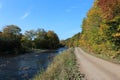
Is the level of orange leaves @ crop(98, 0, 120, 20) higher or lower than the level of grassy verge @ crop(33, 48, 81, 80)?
higher

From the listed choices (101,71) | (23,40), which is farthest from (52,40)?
(101,71)

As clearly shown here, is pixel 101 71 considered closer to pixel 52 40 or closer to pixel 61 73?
pixel 61 73

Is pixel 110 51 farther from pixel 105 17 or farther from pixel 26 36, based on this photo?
pixel 26 36

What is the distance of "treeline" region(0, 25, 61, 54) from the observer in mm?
99681

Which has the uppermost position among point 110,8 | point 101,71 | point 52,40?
point 52,40

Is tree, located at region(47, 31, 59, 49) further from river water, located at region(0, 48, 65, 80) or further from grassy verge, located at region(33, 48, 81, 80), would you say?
grassy verge, located at region(33, 48, 81, 80)

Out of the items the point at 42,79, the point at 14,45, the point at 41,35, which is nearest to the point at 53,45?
the point at 41,35

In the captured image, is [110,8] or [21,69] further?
[21,69]

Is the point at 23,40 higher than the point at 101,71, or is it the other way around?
the point at 23,40

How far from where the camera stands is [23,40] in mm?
140875

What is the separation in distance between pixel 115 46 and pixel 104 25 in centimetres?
337

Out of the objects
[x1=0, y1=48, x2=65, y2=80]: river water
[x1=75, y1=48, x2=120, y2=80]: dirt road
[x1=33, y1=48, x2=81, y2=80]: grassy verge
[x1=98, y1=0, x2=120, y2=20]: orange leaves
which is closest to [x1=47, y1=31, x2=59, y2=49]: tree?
[x1=0, y1=48, x2=65, y2=80]: river water

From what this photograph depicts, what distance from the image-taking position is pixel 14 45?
104m

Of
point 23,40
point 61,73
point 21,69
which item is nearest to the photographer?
point 61,73
